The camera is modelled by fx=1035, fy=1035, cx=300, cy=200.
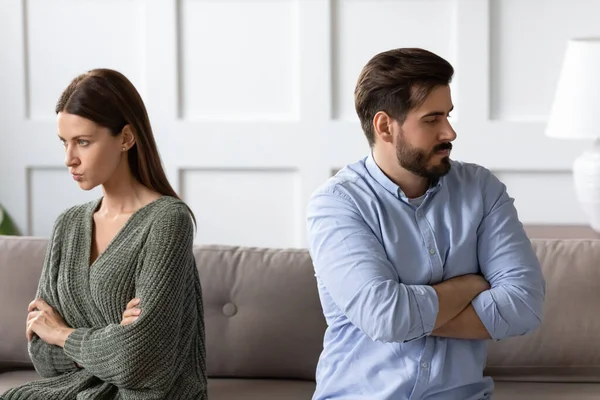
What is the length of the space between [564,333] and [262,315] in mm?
722

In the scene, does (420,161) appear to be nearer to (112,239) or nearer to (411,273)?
(411,273)

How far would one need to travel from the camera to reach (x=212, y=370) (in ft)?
8.35

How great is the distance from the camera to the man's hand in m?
1.93

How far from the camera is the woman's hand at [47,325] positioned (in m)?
2.19

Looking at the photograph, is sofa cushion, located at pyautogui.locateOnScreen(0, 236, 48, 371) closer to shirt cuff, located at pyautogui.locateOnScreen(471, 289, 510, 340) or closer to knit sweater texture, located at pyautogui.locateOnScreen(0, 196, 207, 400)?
knit sweater texture, located at pyautogui.locateOnScreen(0, 196, 207, 400)

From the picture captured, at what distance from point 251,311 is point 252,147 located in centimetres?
120

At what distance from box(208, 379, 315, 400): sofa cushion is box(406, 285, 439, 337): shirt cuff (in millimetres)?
612

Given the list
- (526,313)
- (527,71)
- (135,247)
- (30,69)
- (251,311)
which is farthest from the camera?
(30,69)

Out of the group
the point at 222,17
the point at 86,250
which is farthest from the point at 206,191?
the point at 86,250

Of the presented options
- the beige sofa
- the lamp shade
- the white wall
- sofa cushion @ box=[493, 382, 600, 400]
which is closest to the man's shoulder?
the beige sofa

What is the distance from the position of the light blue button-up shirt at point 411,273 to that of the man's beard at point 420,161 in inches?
2.0

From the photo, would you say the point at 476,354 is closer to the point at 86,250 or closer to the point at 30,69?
the point at 86,250

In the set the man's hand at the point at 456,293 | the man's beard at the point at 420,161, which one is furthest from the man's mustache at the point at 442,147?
the man's hand at the point at 456,293

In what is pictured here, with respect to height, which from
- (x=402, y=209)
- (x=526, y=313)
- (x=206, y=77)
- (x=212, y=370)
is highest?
(x=206, y=77)
